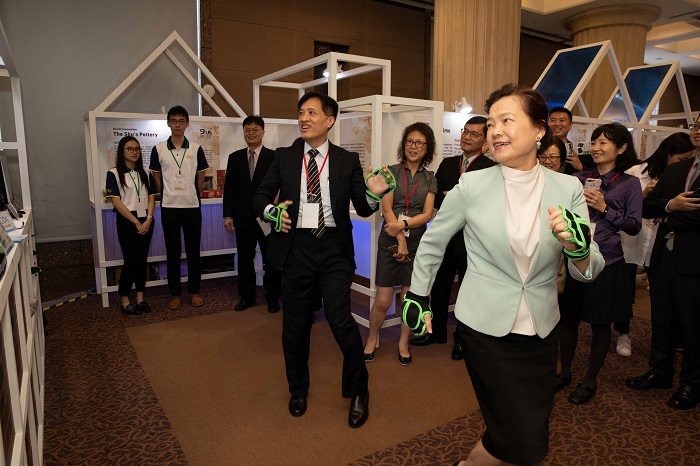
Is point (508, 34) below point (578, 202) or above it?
above

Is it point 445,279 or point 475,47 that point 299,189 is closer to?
point 445,279

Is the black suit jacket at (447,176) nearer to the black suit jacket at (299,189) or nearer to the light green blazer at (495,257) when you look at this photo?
the black suit jacket at (299,189)

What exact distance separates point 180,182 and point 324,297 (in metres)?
2.41

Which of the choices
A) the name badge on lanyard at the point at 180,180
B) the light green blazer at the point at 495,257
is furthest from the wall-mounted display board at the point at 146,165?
the light green blazer at the point at 495,257

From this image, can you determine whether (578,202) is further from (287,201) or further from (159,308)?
(159,308)

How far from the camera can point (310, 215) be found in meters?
2.59

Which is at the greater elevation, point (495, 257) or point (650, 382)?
point (495, 257)

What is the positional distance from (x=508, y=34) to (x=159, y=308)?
5735 millimetres

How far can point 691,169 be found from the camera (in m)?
2.90

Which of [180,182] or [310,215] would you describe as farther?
[180,182]

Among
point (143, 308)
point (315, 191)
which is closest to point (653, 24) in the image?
point (315, 191)

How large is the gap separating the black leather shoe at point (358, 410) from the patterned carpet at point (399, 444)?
25cm

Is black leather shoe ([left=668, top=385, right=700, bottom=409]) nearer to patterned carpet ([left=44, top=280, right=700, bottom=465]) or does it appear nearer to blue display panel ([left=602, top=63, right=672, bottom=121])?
patterned carpet ([left=44, top=280, right=700, bottom=465])

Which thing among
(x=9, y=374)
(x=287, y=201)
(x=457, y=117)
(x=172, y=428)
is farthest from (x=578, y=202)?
(x=457, y=117)
